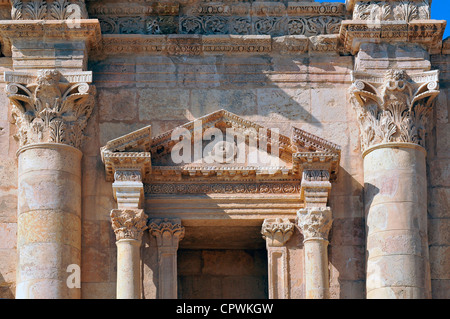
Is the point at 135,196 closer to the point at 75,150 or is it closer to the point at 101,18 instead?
the point at 75,150

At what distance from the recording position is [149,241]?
2414cm

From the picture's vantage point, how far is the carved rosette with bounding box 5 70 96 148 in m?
24.3

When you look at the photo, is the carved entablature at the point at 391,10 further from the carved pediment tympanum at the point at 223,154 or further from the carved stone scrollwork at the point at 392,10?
the carved pediment tympanum at the point at 223,154

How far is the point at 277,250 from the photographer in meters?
24.1

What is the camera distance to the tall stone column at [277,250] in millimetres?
23922

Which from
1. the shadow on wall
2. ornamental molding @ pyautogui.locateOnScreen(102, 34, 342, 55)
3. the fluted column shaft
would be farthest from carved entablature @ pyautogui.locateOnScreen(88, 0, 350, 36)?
the shadow on wall

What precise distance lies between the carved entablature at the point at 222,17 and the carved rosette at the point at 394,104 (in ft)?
5.01

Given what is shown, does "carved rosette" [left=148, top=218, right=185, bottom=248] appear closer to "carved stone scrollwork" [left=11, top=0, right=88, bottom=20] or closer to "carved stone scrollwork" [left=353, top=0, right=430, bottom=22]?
"carved stone scrollwork" [left=11, top=0, right=88, bottom=20]

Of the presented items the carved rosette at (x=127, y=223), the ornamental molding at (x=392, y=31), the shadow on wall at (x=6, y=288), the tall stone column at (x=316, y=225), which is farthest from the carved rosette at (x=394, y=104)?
the shadow on wall at (x=6, y=288)

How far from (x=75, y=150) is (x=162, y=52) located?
237 centimetres

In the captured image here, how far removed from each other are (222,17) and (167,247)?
423 centimetres
